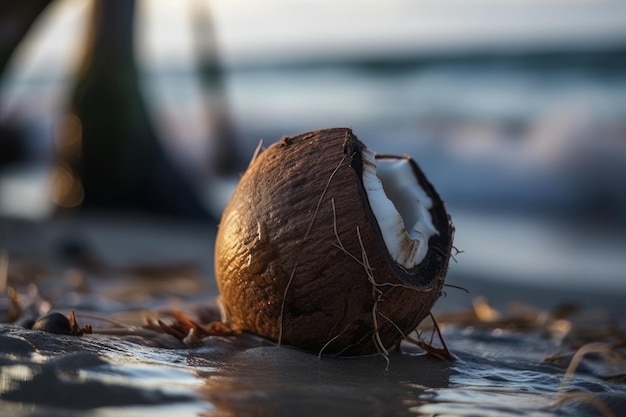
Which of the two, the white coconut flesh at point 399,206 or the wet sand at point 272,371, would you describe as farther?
the white coconut flesh at point 399,206

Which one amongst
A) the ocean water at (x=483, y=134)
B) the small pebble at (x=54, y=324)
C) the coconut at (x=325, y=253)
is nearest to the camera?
the coconut at (x=325, y=253)

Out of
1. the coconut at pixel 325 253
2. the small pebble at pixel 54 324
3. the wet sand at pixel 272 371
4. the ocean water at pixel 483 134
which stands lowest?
the wet sand at pixel 272 371

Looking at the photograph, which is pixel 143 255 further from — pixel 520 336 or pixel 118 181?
pixel 520 336

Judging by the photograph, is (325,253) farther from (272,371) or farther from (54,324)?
(54,324)

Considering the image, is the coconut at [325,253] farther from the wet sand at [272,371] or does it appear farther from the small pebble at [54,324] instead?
the small pebble at [54,324]

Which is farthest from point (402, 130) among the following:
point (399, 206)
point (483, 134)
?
point (399, 206)

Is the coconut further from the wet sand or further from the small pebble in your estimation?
the small pebble

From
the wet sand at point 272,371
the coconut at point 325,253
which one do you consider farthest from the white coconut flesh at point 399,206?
the wet sand at point 272,371

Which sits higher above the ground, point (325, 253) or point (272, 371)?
point (325, 253)

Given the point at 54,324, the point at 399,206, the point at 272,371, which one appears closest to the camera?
the point at 272,371

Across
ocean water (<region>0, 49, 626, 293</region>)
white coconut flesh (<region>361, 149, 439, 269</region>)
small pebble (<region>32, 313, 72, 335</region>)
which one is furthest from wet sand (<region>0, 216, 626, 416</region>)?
ocean water (<region>0, 49, 626, 293</region>)
